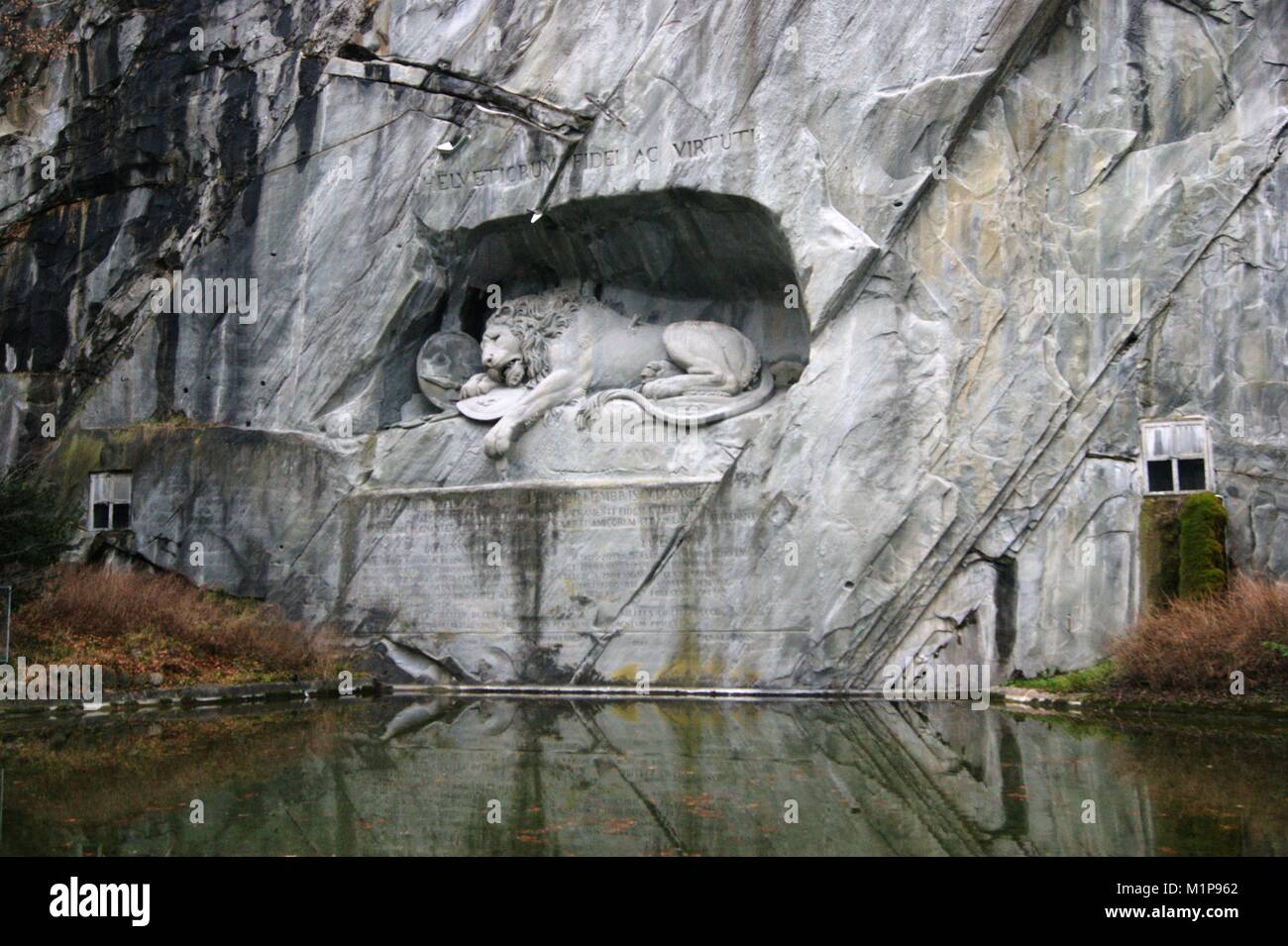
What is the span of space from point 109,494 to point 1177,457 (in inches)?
511

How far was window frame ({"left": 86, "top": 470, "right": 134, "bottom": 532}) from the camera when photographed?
1875 centimetres

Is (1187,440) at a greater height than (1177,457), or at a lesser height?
greater

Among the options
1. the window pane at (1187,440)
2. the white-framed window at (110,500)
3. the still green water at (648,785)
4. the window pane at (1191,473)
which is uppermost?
the white-framed window at (110,500)

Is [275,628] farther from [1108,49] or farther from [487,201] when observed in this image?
[1108,49]

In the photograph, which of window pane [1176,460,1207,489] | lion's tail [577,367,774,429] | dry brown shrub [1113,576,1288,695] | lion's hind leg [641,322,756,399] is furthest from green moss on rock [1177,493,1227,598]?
lion's hind leg [641,322,756,399]

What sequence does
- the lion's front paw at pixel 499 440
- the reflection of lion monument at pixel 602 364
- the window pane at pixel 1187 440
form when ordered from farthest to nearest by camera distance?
the lion's front paw at pixel 499 440
the reflection of lion monument at pixel 602 364
the window pane at pixel 1187 440

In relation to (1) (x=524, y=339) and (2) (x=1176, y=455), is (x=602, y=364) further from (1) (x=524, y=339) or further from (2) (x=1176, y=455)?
(2) (x=1176, y=455)

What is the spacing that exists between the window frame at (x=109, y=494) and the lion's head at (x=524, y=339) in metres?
4.89

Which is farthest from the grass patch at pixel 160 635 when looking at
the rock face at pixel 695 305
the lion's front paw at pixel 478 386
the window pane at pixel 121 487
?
the lion's front paw at pixel 478 386

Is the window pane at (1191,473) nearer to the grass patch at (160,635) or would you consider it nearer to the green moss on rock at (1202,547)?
the green moss on rock at (1202,547)

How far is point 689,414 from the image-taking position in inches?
664

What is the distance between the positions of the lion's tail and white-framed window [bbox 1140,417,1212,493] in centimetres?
430

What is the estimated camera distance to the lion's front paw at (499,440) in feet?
57.0

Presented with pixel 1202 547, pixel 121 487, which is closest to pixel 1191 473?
pixel 1202 547
